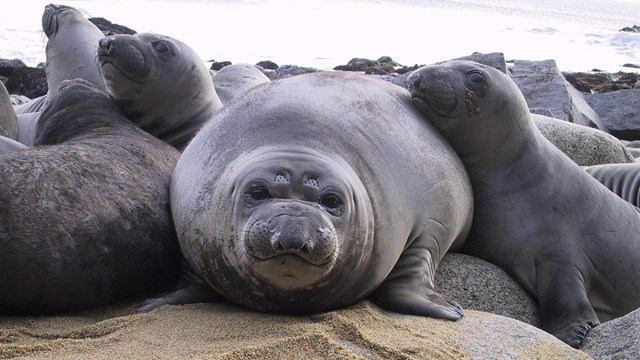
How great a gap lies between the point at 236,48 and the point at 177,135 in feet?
60.8

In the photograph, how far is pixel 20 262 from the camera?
3.34 m

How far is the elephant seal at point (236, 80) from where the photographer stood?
262 inches

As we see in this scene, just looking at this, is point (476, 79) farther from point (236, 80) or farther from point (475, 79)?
point (236, 80)

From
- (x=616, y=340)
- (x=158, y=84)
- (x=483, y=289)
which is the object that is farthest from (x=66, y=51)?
(x=616, y=340)

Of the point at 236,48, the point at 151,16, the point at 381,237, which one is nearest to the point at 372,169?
the point at 381,237

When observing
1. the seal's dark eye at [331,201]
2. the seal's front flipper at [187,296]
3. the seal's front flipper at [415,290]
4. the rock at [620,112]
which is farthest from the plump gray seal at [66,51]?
the rock at [620,112]

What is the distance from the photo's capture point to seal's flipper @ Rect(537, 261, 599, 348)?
158 inches

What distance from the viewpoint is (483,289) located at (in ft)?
13.9

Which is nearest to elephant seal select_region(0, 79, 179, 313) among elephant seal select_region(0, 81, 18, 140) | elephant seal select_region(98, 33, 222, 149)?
elephant seal select_region(98, 33, 222, 149)

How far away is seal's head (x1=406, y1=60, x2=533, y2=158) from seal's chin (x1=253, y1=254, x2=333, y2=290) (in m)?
1.77

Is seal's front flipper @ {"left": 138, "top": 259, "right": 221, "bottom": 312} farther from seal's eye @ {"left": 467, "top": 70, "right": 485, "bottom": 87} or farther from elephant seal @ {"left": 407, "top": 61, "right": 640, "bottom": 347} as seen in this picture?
seal's eye @ {"left": 467, "top": 70, "right": 485, "bottom": 87}

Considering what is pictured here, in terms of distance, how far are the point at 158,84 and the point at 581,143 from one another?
358cm

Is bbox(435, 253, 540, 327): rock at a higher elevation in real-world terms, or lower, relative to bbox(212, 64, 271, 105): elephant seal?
lower

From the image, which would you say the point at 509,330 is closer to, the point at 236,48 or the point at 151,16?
the point at 236,48
